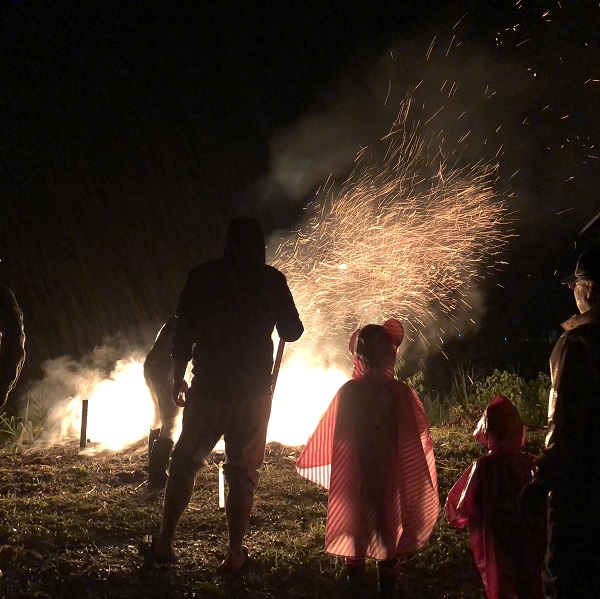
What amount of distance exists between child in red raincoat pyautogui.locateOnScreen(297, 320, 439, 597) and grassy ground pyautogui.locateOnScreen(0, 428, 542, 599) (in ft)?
1.64

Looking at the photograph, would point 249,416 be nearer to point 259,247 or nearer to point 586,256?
point 259,247

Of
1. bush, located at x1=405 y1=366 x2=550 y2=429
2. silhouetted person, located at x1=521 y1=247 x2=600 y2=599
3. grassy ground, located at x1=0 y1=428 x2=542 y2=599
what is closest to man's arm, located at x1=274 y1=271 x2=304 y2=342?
grassy ground, located at x1=0 y1=428 x2=542 y2=599

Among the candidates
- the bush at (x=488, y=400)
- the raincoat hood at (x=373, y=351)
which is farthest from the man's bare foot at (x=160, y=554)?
the bush at (x=488, y=400)

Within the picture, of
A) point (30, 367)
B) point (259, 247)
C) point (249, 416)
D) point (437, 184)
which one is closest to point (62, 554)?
point (249, 416)

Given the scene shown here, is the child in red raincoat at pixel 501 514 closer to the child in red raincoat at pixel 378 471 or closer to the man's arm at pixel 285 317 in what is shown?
the child in red raincoat at pixel 378 471

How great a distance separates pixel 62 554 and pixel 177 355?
1.46 m

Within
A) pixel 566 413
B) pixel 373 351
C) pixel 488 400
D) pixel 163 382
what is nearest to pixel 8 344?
pixel 163 382

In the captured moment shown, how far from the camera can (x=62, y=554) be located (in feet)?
13.7

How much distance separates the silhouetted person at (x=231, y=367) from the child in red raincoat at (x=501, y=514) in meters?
1.23

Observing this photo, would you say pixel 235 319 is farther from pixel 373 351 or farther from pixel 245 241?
pixel 373 351

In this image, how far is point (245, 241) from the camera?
4.05m

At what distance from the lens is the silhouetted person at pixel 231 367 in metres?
3.94

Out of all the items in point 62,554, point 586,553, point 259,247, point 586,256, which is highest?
point 259,247

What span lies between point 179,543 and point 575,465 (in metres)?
2.75
